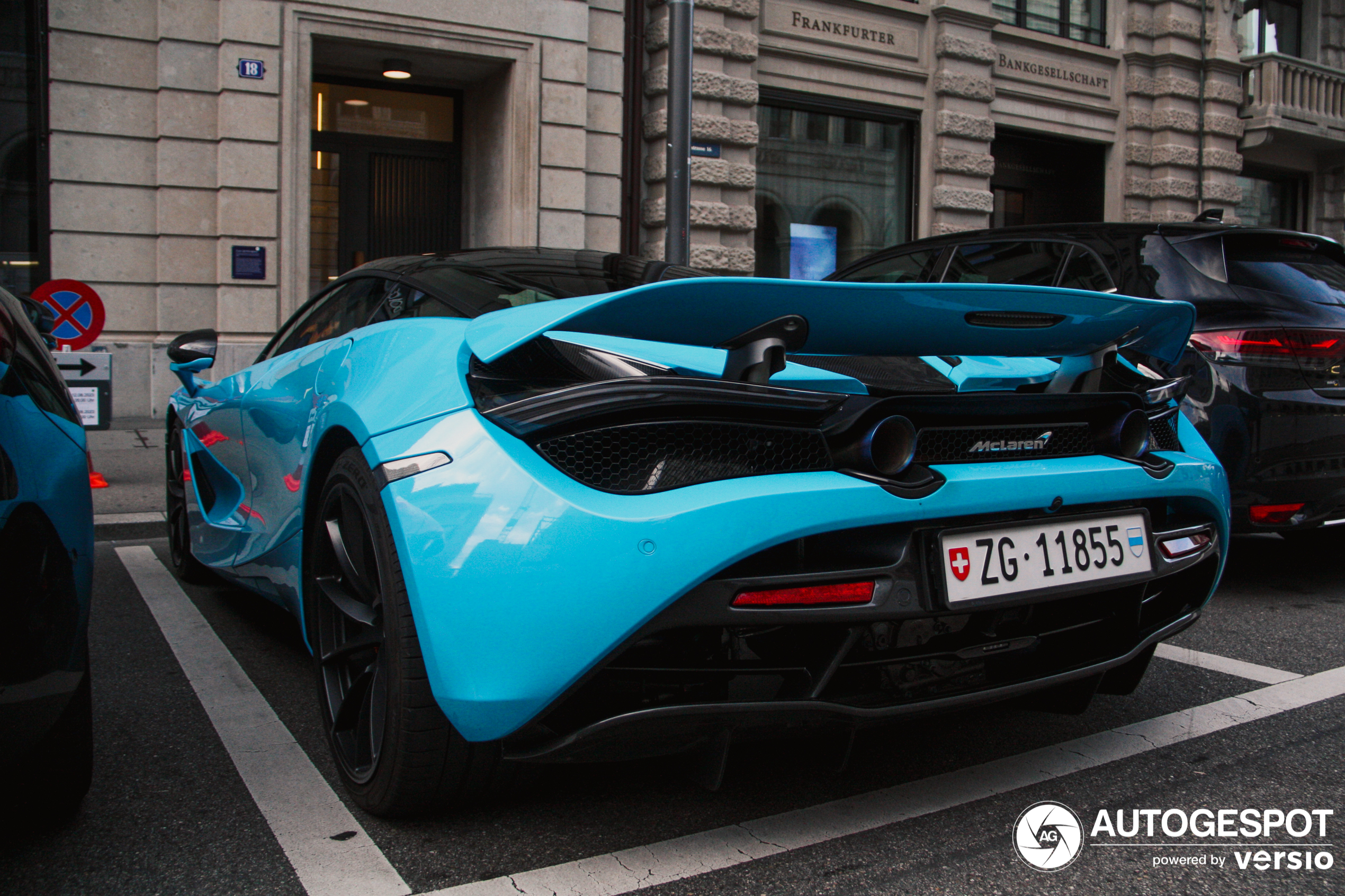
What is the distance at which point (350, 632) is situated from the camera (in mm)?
2234

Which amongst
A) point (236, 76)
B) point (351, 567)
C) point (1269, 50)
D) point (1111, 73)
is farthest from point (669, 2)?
point (1269, 50)

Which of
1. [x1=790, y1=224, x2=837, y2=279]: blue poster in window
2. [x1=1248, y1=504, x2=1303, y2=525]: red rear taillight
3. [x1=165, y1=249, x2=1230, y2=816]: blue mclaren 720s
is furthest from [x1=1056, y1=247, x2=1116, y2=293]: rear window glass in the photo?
[x1=790, y1=224, x2=837, y2=279]: blue poster in window

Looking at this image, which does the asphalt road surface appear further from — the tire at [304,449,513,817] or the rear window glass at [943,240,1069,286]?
the rear window glass at [943,240,1069,286]

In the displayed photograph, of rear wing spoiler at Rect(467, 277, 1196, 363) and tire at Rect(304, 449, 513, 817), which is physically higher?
rear wing spoiler at Rect(467, 277, 1196, 363)

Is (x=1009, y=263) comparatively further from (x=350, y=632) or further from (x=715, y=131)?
(x=715, y=131)

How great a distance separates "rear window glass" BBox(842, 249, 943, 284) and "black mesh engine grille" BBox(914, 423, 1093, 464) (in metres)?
3.06

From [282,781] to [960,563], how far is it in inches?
58.8

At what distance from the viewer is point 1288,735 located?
258cm

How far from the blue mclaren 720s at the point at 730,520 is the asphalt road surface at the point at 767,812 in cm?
15

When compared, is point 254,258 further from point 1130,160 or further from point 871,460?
point 1130,160

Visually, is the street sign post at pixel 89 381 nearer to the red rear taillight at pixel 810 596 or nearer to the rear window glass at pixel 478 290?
the rear window glass at pixel 478 290

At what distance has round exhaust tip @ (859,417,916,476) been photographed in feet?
5.84

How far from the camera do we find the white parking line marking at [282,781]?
6.04ft

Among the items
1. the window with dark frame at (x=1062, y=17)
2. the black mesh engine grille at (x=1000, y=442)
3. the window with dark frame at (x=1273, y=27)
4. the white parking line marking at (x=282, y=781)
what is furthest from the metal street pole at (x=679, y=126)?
the window with dark frame at (x=1273, y=27)
